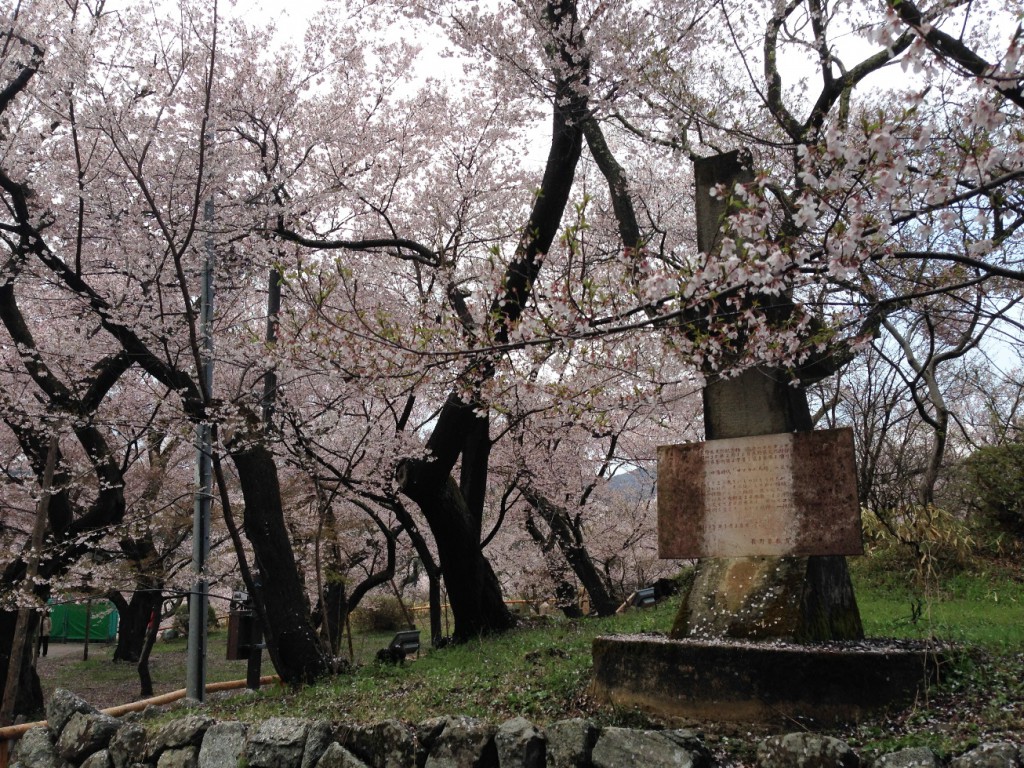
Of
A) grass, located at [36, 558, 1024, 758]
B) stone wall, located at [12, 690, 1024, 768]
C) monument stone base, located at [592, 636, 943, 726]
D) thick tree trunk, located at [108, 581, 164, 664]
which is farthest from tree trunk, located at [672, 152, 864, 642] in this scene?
thick tree trunk, located at [108, 581, 164, 664]

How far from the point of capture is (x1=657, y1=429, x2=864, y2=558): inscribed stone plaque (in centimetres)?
504

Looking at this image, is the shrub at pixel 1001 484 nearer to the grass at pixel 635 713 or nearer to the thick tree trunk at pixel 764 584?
the grass at pixel 635 713

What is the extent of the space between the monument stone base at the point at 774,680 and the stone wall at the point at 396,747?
1.93 feet

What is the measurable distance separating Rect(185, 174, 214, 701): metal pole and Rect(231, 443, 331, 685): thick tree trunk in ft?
1.76

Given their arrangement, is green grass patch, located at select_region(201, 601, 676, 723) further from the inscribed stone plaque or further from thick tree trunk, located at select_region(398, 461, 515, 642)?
the inscribed stone plaque

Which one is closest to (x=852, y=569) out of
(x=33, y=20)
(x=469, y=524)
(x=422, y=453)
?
(x=469, y=524)

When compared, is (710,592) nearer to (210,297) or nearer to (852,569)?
(210,297)

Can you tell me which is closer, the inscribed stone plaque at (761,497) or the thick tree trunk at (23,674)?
the inscribed stone plaque at (761,497)

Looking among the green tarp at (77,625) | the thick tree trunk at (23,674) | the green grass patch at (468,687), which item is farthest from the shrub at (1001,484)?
the green tarp at (77,625)

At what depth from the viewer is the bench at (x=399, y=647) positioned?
8.62 meters

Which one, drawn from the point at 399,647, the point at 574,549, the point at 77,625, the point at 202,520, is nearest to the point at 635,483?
the point at 574,549

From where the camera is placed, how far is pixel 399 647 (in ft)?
28.5

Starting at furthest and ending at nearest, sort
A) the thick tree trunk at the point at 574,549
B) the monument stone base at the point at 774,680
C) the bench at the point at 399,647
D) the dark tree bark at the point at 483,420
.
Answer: the thick tree trunk at the point at 574,549 → the bench at the point at 399,647 → the dark tree bark at the point at 483,420 → the monument stone base at the point at 774,680

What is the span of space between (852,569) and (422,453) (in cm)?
681
